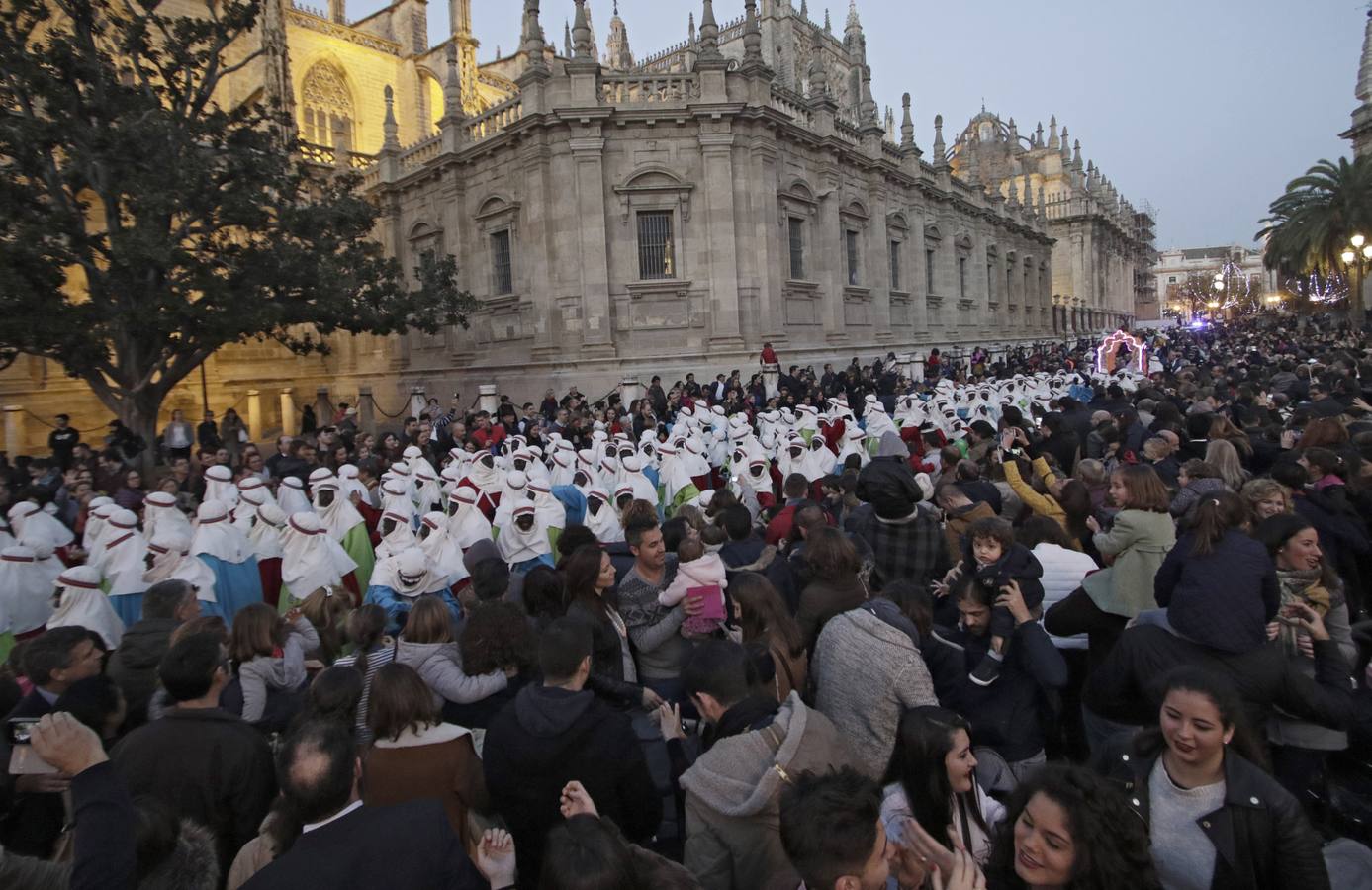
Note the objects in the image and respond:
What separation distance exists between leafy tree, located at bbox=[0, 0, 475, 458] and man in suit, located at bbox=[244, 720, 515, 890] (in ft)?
48.7

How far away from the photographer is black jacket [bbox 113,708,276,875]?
3.13 m

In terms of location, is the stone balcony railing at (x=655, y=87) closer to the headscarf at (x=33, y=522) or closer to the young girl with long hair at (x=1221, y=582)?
the headscarf at (x=33, y=522)

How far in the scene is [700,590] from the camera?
4551 mm

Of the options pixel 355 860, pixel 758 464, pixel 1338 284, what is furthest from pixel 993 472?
pixel 1338 284

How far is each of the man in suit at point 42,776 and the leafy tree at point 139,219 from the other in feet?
42.2

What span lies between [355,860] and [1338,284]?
6234 centimetres

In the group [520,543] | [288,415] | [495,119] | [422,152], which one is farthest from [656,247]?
[520,543]

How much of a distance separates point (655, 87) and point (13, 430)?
19.2 metres

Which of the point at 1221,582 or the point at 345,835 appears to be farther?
the point at 1221,582

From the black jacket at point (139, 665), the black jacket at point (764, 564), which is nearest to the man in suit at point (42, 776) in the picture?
the black jacket at point (139, 665)

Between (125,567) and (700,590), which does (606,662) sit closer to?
(700,590)

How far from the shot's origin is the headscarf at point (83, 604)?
206 inches

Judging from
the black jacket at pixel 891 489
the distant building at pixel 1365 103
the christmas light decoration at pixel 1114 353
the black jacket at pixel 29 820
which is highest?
the distant building at pixel 1365 103

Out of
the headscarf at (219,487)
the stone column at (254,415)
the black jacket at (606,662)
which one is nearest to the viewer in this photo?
the black jacket at (606,662)
